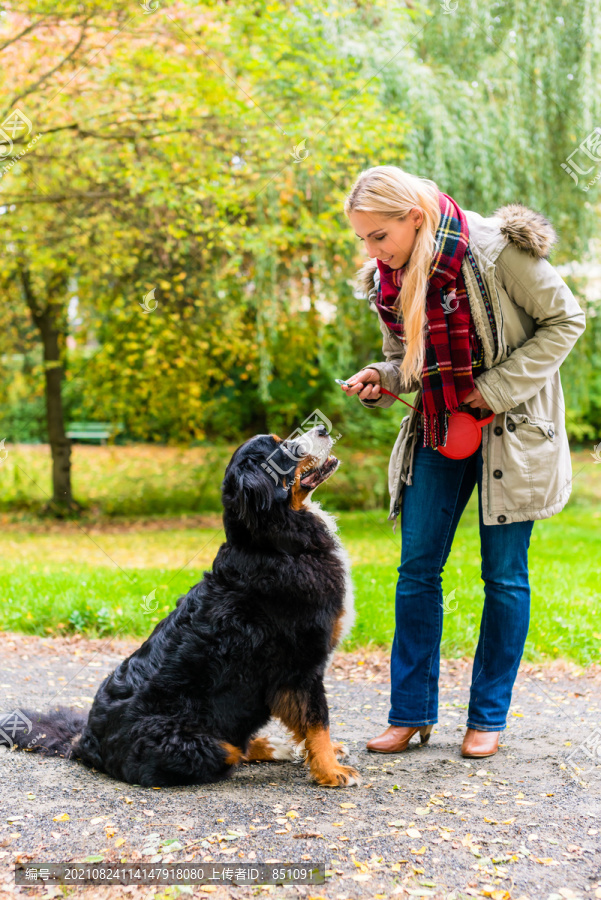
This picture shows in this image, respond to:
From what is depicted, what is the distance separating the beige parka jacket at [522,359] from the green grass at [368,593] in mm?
2069

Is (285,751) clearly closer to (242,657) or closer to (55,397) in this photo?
(242,657)

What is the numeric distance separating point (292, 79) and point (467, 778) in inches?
304

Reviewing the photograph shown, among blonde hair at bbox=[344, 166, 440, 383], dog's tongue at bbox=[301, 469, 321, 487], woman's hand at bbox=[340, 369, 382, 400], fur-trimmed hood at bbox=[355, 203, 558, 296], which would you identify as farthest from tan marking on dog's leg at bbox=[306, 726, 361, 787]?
fur-trimmed hood at bbox=[355, 203, 558, 296]

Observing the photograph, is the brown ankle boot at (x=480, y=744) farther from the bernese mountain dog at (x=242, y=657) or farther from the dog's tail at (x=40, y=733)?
the dog's tail at (x=40, y=733)

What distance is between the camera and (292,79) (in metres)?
8.31

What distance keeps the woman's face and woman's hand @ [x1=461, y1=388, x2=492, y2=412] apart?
1.85ft

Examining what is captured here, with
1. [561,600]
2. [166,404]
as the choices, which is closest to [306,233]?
[166,404]

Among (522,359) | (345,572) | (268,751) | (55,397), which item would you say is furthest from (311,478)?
(55,397)

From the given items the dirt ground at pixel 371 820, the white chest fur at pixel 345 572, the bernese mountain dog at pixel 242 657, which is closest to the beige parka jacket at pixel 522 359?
the white chest fur at pixel 345 572

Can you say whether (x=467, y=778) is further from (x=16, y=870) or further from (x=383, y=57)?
(x=383, y=57)

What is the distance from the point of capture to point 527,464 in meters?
2.81

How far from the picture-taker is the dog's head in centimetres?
282

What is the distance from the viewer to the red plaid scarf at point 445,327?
8.79ft

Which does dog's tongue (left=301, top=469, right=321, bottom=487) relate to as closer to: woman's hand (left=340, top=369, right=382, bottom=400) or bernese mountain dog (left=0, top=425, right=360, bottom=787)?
bernese mountain dog (left=0, top=425, right=360, bottom=787)
